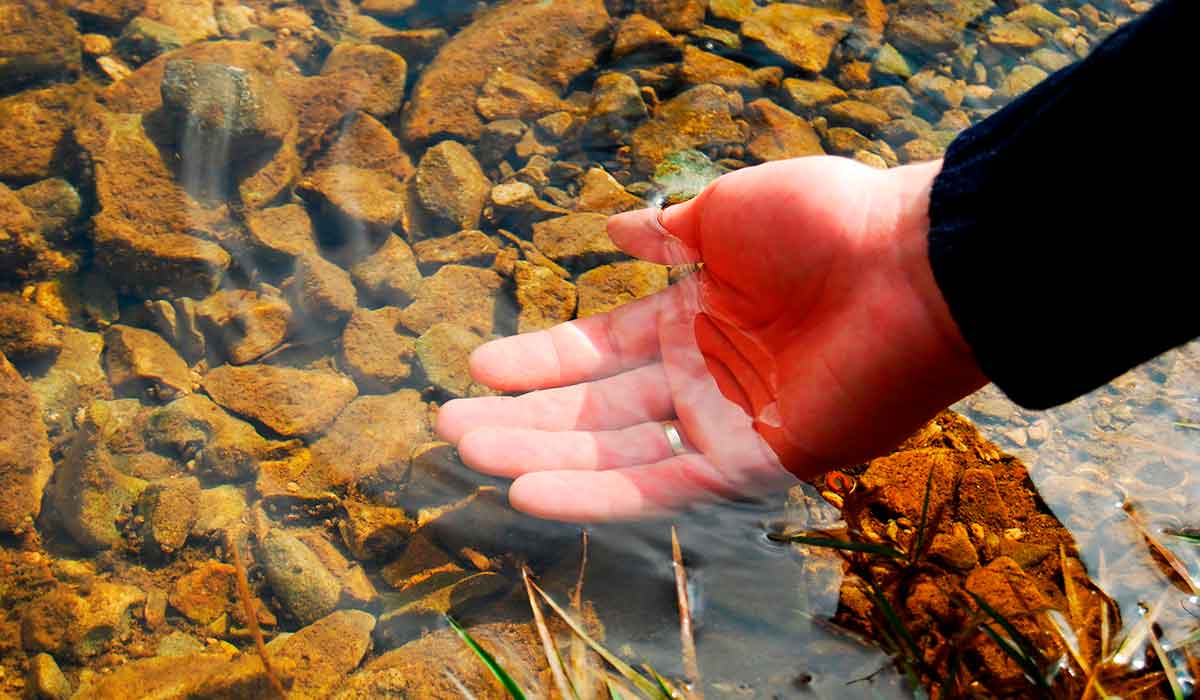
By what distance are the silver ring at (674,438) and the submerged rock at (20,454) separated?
221 centimetres

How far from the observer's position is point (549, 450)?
247 centimetres

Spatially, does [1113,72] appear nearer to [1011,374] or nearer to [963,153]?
[963,153]

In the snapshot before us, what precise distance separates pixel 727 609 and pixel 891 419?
2.35 ft

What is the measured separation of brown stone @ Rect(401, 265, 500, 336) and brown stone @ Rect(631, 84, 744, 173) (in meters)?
0.97

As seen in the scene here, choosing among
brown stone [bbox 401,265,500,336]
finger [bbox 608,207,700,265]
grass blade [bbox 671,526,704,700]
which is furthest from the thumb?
grass blade [bbox 671,526,704,700]

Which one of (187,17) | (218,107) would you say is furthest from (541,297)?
(187,17)

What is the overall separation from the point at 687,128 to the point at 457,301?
1.44m

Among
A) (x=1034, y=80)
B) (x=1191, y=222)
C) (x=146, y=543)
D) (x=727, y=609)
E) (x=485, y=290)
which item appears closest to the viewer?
(x=1191, y=222)

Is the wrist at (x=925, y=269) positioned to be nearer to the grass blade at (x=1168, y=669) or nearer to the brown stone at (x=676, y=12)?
the grass blade at (x=1168, y=669)

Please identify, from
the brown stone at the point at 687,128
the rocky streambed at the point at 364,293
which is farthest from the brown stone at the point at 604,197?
the brown stone at the point at 687,128

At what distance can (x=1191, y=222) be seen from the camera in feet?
4.98

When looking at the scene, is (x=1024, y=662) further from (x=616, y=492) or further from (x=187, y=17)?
(x=187, y=17)

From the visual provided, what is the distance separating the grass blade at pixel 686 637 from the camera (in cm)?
195

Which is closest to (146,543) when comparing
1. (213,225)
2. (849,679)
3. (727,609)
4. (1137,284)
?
(213,225)
